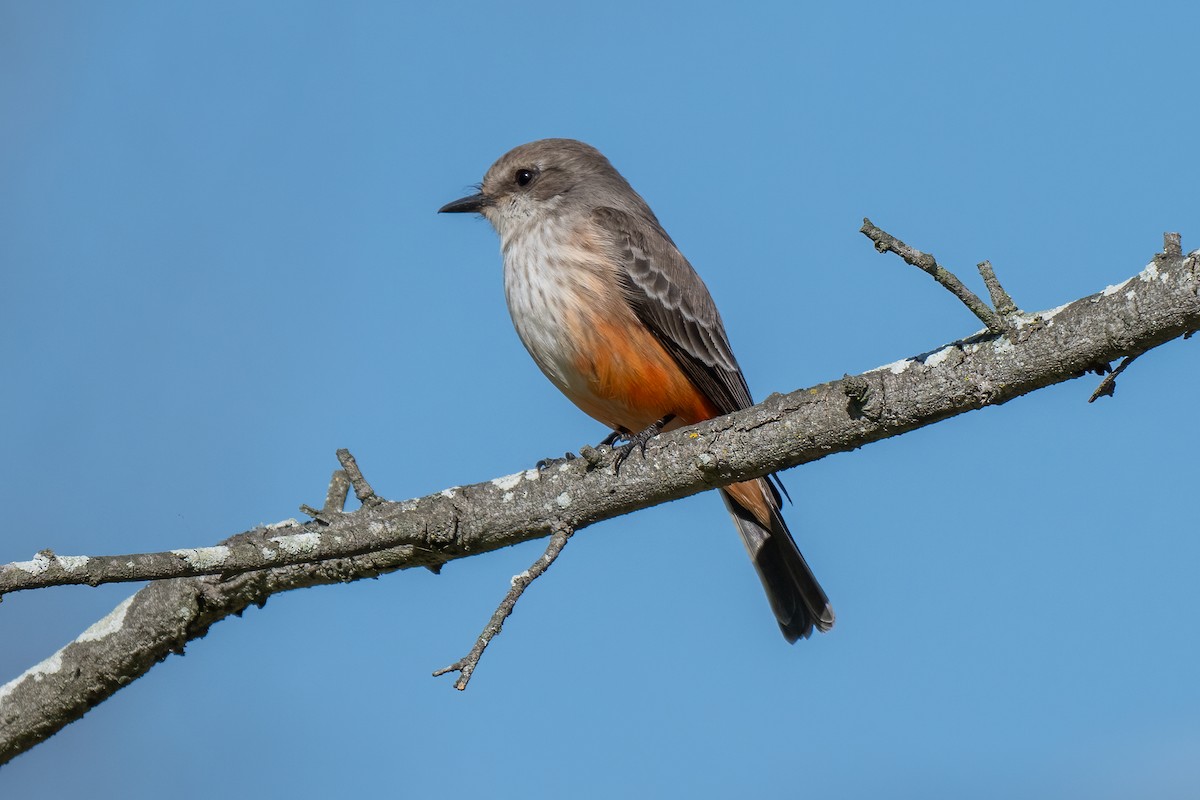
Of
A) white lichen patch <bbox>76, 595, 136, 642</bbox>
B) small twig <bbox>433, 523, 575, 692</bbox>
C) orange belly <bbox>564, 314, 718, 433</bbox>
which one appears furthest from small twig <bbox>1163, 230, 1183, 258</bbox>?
white lichen patch <bbox>76, 595, 136, 642</bbox>

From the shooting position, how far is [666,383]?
7562mm

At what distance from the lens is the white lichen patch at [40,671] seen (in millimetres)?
6066

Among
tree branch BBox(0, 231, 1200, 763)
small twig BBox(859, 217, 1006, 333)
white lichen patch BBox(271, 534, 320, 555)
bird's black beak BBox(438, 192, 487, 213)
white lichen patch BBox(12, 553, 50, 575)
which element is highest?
bird's black beak BBox(438, 192, 487, 213)

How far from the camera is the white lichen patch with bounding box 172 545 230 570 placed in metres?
4.34

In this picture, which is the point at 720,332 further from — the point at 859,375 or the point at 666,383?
the point at 859,375

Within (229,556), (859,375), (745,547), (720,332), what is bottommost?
(229,556)

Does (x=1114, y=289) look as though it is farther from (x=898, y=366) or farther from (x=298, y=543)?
(x=298, y=543)

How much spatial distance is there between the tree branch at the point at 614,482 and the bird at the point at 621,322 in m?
1.41

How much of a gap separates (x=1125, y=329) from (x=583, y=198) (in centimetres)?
488

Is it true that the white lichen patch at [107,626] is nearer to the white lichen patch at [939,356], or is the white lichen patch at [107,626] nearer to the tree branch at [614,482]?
the tree branch at [614,482]

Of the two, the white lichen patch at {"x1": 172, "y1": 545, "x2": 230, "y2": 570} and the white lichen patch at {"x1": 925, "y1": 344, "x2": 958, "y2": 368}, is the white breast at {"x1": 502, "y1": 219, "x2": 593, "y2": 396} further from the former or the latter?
the white lichen patch at {"x1": 172, "y1": 545, "x2": 230, "y2": 570}

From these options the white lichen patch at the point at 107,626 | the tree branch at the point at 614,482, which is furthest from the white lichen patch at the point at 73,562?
the white lichen patch at the point at 107,626

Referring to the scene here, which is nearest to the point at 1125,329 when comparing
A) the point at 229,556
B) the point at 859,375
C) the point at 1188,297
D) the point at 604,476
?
the point at 1188,297

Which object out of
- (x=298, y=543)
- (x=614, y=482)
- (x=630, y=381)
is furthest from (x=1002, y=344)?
(x=630, y=381)
